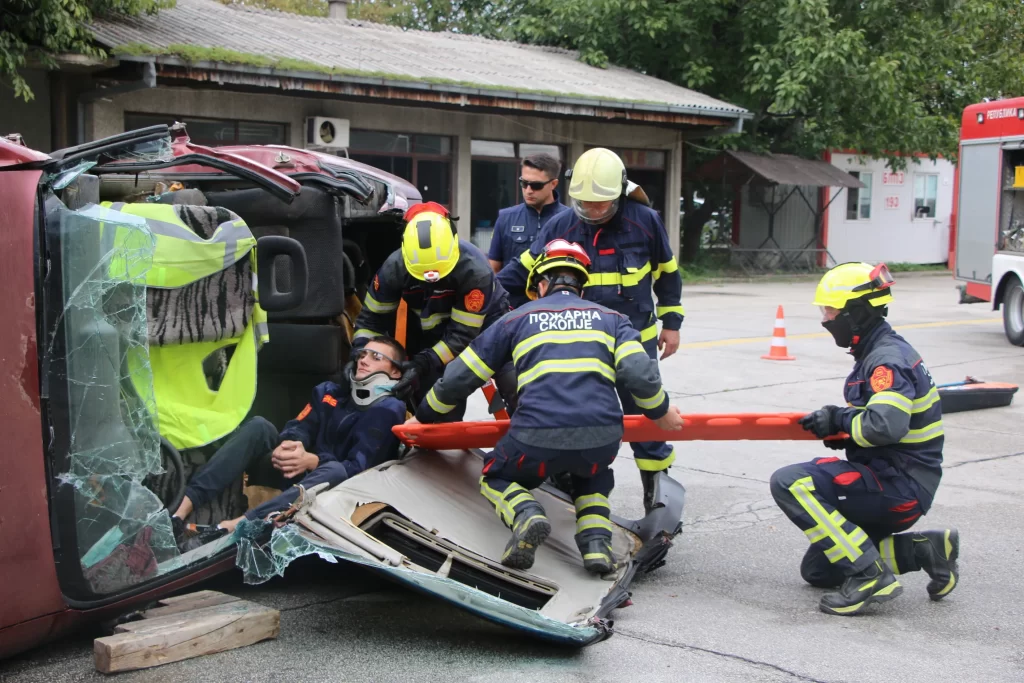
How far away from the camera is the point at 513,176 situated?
873 inches

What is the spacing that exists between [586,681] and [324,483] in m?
1.30

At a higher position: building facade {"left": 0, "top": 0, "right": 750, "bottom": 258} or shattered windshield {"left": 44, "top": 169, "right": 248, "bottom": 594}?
building facade {"left": 0, "top": 0, "right": 750, "bottom": 258}

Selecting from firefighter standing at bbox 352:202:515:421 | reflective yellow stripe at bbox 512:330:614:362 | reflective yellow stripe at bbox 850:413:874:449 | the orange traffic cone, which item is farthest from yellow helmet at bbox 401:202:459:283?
the orange traffic cone

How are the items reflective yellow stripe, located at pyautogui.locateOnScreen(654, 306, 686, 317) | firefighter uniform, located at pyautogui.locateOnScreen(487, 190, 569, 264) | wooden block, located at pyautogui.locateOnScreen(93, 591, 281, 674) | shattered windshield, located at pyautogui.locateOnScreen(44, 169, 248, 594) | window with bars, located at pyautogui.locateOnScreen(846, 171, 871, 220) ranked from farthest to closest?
window with bars, located at pyautogui.locateOnScreen(846, 171, 871, 220), firefighter uniform, located at pyautogui.locateOnScreen(487, 190, 569, 264), reflective yellow stripe, located at pyautogui.locateOnScreen(654, 306, 686, 317), wooden block, located at pyautogui.locateOnScreen(93, 591, 281, 674), shattered windshield, located at pyautogui.locateOnScreen(44, 169, 248, 594)

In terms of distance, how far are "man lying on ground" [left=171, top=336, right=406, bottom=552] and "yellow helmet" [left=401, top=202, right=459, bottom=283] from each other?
36 centimetres

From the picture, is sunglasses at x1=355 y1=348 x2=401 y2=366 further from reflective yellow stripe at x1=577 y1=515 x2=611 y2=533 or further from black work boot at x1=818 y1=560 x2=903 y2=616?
black work boot at x1=818 y1=560 x2=903 y2=616

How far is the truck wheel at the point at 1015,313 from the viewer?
14.4 meters

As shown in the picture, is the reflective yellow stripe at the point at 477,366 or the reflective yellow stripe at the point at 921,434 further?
the reflective yellow stripe at the point at 921,434

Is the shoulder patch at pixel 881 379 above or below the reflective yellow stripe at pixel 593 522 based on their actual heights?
above

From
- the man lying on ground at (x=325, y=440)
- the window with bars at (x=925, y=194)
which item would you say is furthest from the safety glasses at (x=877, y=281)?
the window with bars at (x=925, y=194)

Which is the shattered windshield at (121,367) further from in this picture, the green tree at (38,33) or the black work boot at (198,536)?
the green tree at (38,33)

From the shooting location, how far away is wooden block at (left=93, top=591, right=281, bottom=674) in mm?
3734

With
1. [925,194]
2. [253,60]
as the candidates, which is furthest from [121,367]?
[925,194]

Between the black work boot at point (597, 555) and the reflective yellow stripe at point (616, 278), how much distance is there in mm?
1545
